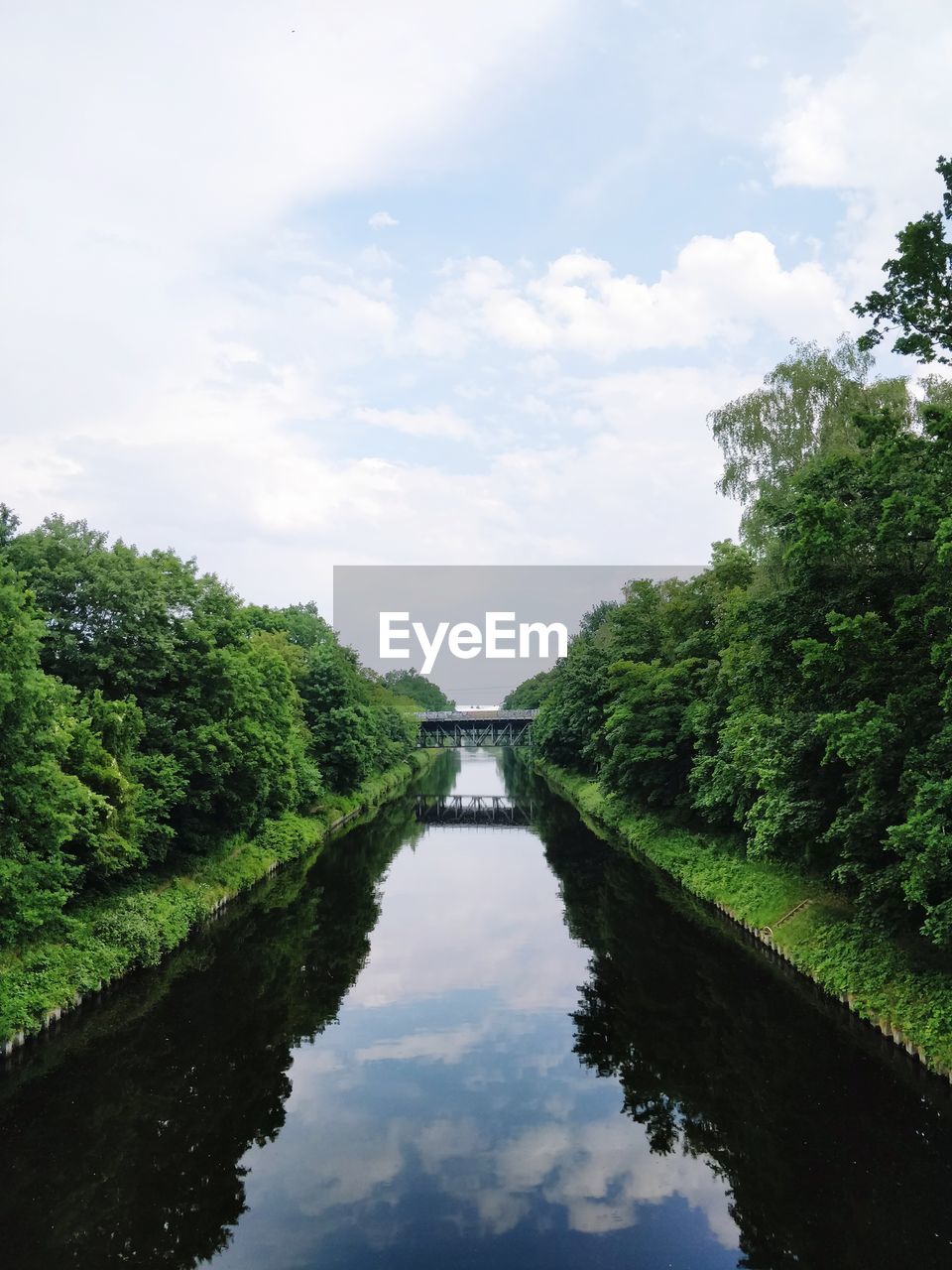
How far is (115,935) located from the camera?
25484mm

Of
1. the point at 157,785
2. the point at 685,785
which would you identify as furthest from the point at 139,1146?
the point at 685,785

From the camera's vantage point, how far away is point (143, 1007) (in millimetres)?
23109

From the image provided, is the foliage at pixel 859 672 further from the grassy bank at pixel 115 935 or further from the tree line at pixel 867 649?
the grassy bank at pixel 115 935

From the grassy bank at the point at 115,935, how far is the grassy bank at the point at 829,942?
2066 centimetres

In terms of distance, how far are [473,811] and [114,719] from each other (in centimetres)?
5539

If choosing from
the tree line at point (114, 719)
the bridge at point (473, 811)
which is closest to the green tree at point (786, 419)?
the tree line at point (114, 719)

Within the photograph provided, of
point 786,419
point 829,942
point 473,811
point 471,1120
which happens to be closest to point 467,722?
point 473,811

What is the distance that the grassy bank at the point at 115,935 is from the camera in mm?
20547

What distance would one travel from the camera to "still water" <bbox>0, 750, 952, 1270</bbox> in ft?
43.1

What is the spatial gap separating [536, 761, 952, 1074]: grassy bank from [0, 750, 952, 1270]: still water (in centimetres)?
91

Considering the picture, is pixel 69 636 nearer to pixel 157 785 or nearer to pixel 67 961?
pixel 157 785

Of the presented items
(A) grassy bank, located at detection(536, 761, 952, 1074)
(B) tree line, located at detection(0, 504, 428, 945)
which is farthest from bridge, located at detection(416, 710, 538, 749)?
(A) grassy bank, located at detection(536, 761, 952, 1074)

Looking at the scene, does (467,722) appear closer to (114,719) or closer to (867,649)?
(114,719)

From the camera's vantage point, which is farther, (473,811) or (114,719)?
(473,811)
